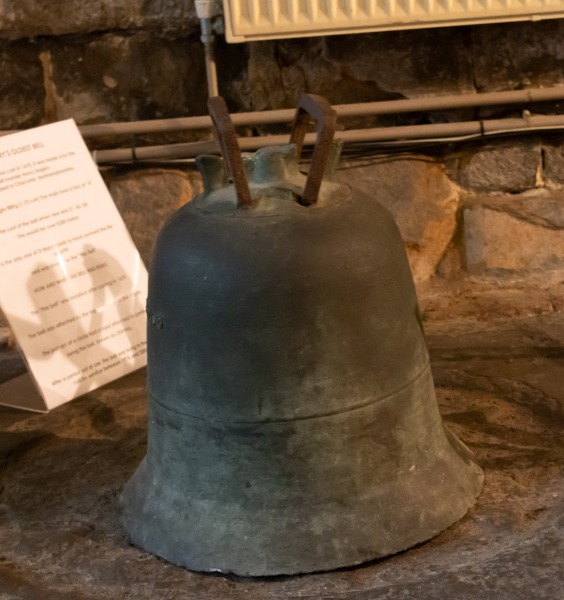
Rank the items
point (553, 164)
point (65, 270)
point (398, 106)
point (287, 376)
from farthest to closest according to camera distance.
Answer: point (553, 164) < point (398, 106) < point (65, 270) < point (287, 376)

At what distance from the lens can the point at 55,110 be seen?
8.64 feet

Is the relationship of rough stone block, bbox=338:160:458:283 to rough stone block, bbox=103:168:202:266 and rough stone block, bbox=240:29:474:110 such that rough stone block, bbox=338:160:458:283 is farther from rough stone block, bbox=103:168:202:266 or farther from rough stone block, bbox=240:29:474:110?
rough stone block, bbox=103:168:202:266

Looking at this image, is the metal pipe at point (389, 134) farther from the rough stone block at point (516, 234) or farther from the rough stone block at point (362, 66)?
the rough stone block at point (516, 234)

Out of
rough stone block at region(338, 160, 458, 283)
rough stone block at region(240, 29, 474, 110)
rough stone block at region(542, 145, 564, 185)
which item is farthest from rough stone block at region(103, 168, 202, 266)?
rough stone block at region(542, 145, 564, 185)

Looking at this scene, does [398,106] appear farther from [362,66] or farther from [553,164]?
[553,164]

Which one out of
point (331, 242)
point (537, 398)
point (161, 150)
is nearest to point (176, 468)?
point (331, 242)

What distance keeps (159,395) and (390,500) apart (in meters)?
0.41

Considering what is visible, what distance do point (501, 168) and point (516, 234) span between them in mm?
182

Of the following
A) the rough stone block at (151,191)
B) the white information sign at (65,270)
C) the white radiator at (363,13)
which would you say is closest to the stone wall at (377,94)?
the rough stone block at (151,191)

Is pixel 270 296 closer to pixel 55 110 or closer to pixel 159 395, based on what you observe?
pixel 159 395

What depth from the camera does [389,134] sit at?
98.9 inches

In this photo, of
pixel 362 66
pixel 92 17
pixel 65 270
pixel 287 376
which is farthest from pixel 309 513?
pixel 92 17

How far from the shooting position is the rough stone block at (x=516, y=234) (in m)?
2.62

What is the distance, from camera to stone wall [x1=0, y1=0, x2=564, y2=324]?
251cm
